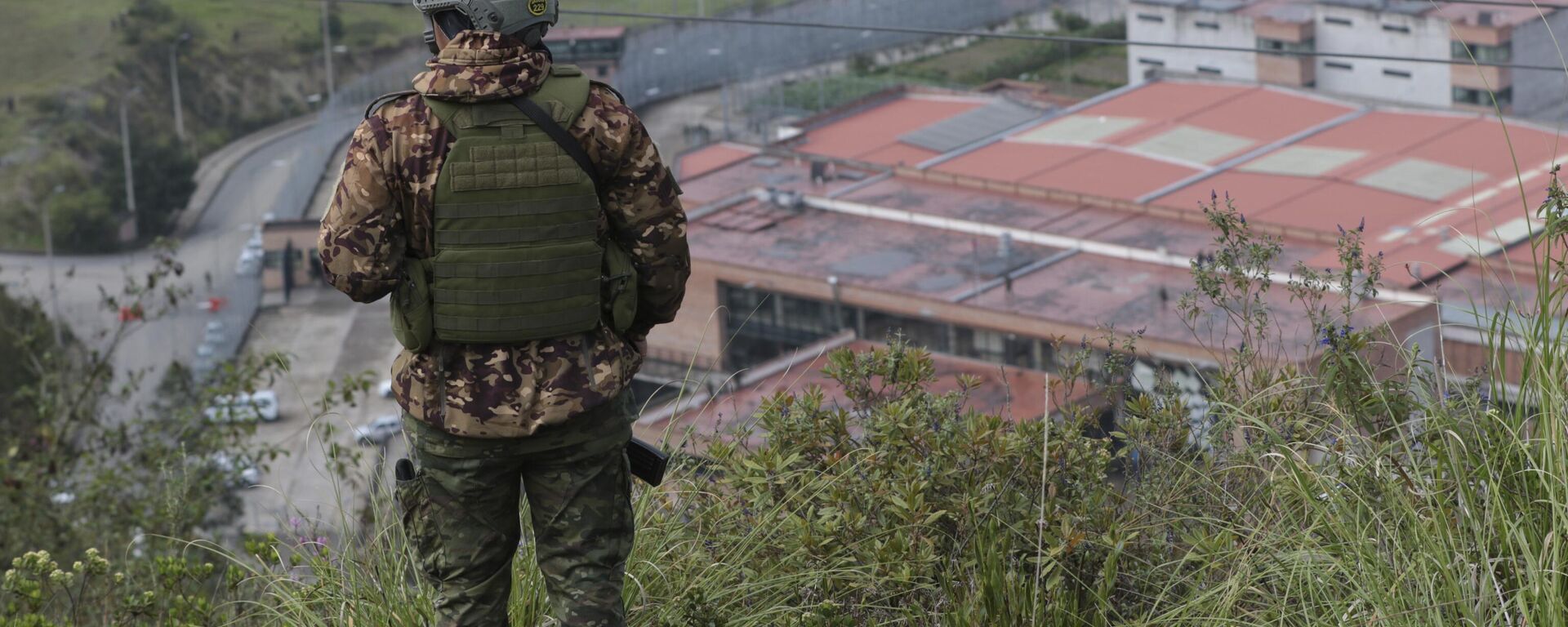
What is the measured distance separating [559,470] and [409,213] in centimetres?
55

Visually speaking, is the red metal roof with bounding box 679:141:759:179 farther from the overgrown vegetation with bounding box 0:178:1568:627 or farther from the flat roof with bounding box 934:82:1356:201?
the overgrown vegetation with bounding box 0:178:1568:627

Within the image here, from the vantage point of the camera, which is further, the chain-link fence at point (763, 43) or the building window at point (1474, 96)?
the chain-link fence at point (763, 43)

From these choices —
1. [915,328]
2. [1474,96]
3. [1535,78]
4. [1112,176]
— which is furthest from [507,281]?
[1474,96]

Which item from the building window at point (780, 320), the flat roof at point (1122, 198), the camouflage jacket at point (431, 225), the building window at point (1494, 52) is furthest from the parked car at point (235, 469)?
the building window at point (1494, 52)

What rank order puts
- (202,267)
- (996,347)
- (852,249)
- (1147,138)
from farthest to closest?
(202,267)
(1147,138)
(852,249)
(996,347)

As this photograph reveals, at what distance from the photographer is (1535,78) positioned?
127ft

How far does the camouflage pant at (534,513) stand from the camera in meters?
3.04

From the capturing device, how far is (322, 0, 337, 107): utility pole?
190 ft

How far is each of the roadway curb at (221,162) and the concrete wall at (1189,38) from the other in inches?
1091

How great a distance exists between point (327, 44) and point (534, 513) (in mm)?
59165

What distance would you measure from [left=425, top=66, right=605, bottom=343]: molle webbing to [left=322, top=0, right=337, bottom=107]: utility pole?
56.3 metres

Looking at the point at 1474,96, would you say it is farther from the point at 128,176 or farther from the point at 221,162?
the point at 221,162

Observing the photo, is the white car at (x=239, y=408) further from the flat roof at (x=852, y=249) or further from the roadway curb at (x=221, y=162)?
the roadway curb at (x=221, y=162)

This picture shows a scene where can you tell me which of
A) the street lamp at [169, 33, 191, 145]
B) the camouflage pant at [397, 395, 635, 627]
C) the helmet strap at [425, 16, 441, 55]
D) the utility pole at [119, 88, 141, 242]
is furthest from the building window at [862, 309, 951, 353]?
the street lamp at [169, 33, 191, 145]
